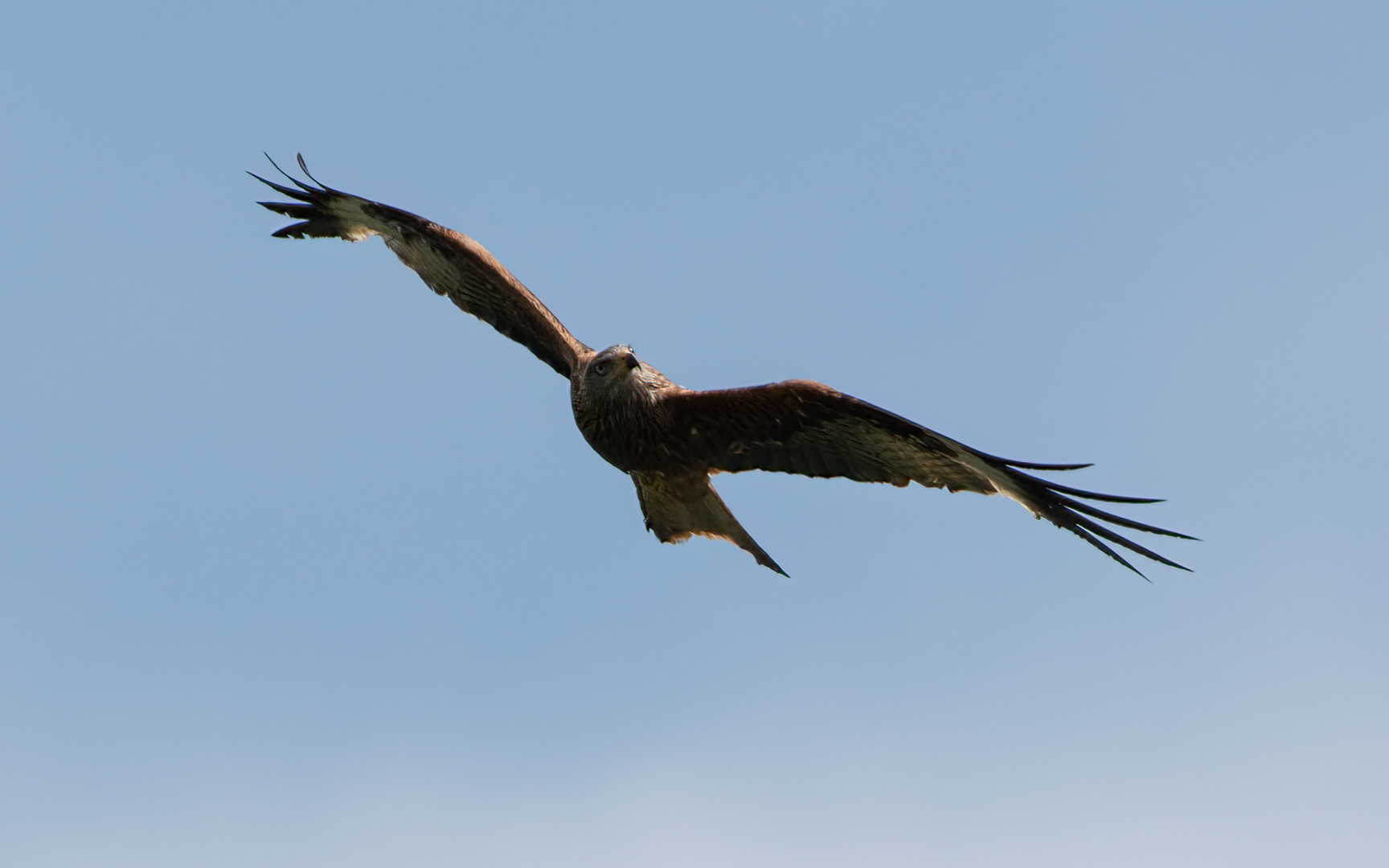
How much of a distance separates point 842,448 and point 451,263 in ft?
9.90

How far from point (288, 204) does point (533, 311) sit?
2.23m

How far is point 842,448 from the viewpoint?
23.7ft

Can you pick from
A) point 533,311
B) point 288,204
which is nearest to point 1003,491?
point 533,311

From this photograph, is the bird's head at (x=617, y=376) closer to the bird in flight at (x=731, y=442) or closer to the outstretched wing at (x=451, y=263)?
the bird in flight at (x=731, y=442)

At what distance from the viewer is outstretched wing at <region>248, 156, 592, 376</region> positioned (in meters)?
8.51

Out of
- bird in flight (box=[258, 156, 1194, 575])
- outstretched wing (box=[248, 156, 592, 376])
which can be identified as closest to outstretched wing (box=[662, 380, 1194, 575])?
bird in flight (box=[258, 156, 1194, 575])

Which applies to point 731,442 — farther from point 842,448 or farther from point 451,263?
point 451,263

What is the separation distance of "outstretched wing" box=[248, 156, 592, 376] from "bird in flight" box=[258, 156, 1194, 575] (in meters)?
0.02

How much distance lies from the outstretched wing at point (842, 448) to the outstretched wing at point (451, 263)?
1.09 metres

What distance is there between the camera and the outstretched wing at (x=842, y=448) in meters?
6.47

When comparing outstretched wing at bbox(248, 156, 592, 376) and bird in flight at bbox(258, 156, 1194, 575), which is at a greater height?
outstretched wing at bbox(248, 156, 592, 376)

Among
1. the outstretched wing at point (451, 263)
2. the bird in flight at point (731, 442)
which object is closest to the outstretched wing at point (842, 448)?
the bird in flight at point (731, 442)

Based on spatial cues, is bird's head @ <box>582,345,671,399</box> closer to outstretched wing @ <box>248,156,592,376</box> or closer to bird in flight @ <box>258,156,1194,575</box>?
bird in flight @ <box>258,156,1194,575</box>

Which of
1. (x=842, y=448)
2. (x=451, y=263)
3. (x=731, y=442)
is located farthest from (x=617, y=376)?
(x=451, y=263)
